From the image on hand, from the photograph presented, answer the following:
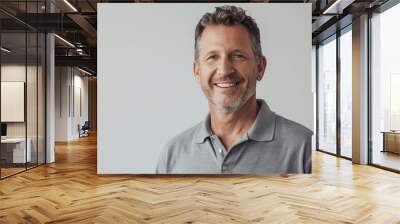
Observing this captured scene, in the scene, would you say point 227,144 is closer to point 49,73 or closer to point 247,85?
point 247,85

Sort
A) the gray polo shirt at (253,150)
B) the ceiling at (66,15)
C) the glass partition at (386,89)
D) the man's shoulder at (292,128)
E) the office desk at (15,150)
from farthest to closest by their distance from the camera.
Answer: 1. the glass partition at (386,89)
2. the office desk at (15,150)
3. the ceiling at (66,15)
4. the man's shoulder at (292,128)
5. the gray polo shirt at (253,150)

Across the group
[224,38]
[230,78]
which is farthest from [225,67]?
[224,38]

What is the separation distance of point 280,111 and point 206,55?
1.47 metres

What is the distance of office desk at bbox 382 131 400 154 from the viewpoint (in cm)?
764

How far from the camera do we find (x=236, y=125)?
6066 millimetres

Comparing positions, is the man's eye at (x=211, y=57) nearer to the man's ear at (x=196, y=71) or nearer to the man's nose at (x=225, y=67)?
the man's nose at (x=225, y=67)

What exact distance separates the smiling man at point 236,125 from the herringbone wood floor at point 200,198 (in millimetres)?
320

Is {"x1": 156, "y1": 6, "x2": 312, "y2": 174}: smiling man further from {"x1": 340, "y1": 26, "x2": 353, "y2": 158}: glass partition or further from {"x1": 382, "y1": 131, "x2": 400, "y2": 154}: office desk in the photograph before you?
{"x1": 340, "y1": 26, "x2": 353, "y2": 158}: glass partition

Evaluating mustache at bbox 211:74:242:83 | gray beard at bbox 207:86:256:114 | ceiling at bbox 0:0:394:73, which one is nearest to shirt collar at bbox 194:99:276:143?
gray beard at bbox 207:86:256:114

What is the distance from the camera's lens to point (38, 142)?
8273 mm

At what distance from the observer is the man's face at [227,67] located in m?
5.86

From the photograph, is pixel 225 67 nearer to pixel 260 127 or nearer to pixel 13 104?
pixel 260 127

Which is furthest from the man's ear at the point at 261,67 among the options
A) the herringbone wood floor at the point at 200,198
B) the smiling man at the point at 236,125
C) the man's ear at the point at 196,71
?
the herringbone wood floor at the point at 200,198

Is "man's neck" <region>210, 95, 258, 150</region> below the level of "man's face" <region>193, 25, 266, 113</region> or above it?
below
